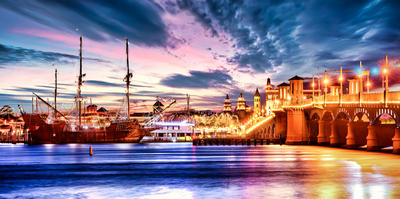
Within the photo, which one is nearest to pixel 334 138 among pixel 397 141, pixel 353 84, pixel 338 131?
pixel 338 131

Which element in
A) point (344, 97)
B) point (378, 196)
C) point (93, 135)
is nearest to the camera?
point (378, 196)

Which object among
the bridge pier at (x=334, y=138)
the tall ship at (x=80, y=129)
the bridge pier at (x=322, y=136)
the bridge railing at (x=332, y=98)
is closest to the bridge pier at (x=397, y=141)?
the bridge railing at (x=332, y=98)

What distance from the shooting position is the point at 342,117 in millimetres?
84438

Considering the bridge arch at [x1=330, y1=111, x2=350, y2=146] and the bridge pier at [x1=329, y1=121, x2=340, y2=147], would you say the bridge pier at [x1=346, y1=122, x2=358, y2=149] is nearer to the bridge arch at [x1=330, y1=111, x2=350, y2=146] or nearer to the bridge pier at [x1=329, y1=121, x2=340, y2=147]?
the bridge arch at [x1=330, y1=111, x2=350, y2=146]

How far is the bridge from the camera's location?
56750 mm

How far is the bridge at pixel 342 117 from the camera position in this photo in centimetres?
5675

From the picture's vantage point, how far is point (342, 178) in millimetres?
28047

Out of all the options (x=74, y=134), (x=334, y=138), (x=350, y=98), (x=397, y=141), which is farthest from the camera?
(x=74, y=134)

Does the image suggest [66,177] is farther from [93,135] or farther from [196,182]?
[93,135]

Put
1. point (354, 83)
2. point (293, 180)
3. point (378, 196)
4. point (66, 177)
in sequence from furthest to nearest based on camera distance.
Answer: point (354, 83) < point (66, 177) < point (293, 180) < point (378, 196)

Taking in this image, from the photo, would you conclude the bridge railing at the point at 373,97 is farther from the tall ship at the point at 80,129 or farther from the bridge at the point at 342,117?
the tall ship at the point at 80,129

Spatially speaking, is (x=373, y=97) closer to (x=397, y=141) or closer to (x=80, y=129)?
(x=397, y=141)

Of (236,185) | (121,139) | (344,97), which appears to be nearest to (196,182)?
(236,185)

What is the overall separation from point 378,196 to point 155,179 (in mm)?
15272
